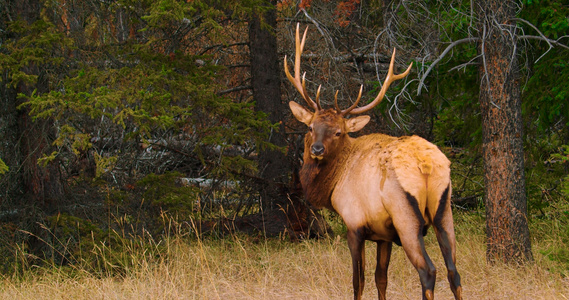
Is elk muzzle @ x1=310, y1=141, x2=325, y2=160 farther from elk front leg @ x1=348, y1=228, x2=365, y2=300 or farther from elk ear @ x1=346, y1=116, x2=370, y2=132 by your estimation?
elk front leg @ x1=348, y1=228, x2=365, y2=300

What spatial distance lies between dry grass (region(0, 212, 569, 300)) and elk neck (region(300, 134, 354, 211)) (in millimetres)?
903

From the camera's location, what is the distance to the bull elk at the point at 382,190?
4.42 metres

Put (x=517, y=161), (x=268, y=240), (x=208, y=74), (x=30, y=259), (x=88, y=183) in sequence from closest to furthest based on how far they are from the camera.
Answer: (x=517, y=161) < (x=30, y=259) < (x=208, y=74) < (x=88, y=183) < (x=268, y=240)

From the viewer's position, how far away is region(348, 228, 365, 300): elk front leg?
16.2 feet

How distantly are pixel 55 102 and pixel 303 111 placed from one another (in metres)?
2.76

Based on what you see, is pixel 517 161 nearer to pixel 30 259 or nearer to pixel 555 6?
pixel 555 6

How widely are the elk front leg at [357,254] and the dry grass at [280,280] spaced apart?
0.69 metres

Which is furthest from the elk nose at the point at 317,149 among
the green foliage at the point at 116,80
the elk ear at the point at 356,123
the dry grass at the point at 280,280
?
the green foliage at the point at 116,80

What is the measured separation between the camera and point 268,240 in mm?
8742

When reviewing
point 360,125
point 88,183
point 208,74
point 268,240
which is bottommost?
point 268,240

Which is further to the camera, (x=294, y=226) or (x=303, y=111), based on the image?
(x=294, y=226)

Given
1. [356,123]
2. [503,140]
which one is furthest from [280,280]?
[503,140]

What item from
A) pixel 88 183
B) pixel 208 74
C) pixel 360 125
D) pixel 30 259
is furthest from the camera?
pixel 88 183

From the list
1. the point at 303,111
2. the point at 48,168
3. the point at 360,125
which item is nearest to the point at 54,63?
the point at 48,168
